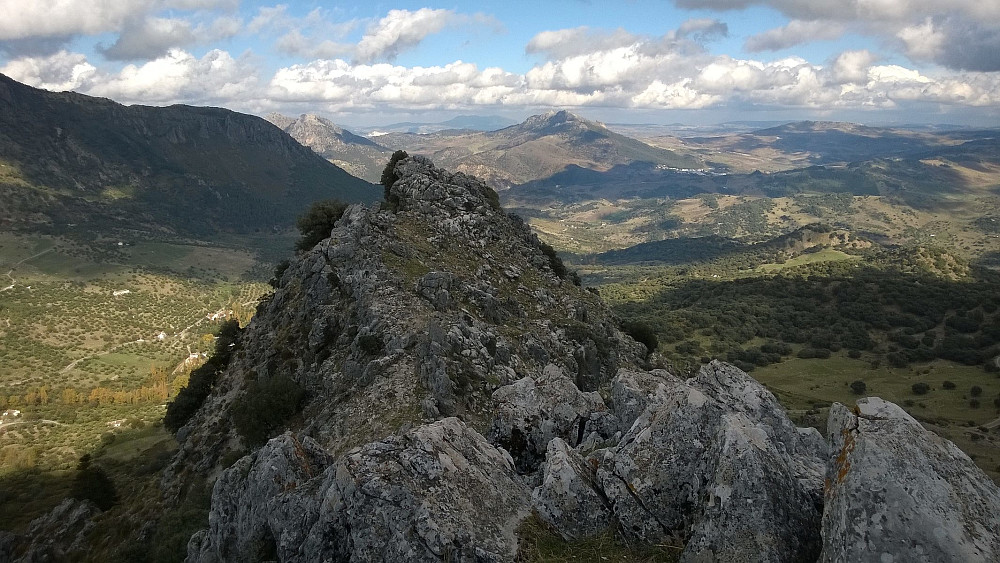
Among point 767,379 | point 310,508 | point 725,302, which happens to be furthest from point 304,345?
point 725,302

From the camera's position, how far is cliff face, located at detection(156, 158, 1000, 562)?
9.51m

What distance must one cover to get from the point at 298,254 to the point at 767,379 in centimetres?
9358

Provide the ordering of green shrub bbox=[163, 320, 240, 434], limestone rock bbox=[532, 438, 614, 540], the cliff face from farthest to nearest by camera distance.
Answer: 1. green shrub bbox=[163, 320, 240, 434]
2. limestone rock bbox=[532, 438, 614, 540]
3. the cliff face

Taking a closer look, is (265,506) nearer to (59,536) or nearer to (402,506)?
(402,506)

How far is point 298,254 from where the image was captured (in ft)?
189

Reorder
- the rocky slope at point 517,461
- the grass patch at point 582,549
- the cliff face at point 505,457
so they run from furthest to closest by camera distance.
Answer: the grass patch at point 582,549
the cliff face at point 505,457
the rocky slope at point 517,461

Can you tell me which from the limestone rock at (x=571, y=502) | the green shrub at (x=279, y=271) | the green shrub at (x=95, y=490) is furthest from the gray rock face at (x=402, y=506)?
the green shrub at (x=279, y=271)

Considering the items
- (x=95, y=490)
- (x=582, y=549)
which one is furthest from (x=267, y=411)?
(x=582, y=549)

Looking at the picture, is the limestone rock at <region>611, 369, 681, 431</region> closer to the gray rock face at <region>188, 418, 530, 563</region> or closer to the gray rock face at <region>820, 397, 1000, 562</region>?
the gray rock face at <region>188, 418, 530, 563</region>

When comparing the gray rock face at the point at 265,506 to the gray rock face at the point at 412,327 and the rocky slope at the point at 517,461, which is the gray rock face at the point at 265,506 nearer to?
the rocky slope at the point at 517,461

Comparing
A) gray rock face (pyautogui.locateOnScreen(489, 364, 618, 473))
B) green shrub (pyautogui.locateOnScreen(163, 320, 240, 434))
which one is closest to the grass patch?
gray rock face (pyautogui.locateOnScreen(489, 364, 618, 473))

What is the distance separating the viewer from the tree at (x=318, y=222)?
190 feet

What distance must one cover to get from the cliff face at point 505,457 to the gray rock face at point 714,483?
4 cm

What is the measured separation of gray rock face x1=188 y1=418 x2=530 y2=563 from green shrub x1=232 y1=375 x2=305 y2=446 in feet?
54.4
